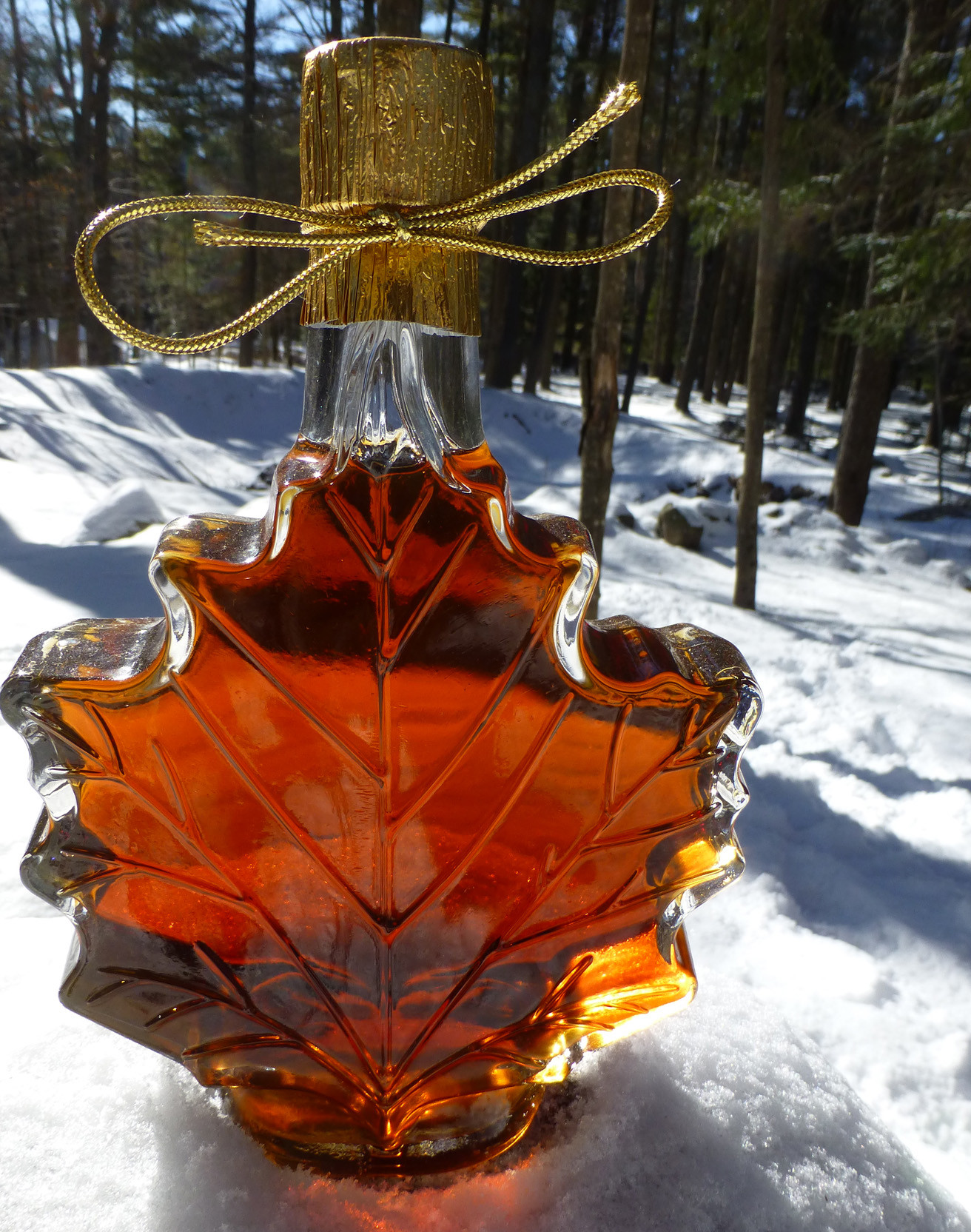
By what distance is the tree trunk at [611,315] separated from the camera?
2219 mm

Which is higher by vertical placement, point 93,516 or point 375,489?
point 375,489

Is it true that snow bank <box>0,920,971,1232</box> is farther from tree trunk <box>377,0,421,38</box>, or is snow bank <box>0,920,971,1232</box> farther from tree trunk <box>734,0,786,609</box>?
tree trunk <box>734,0,786,609</box>

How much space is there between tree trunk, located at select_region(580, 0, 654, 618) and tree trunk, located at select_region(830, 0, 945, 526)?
10.0 feet

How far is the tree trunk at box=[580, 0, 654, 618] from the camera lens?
222 centimetres

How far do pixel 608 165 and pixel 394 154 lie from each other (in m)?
5.39

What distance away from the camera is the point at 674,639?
0.74m

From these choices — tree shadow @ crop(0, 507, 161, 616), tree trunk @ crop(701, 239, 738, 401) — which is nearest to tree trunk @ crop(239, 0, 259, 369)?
tree trunk @ crop(701, 239, 738, 401)

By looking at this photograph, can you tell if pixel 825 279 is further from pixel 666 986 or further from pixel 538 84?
pixel 666 986

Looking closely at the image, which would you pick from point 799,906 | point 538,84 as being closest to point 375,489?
point 799,906

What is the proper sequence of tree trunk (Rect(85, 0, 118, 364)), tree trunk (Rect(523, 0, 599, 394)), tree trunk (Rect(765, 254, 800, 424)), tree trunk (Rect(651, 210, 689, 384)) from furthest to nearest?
tree trunk (Rect(651, 210, 689, 384))
tree trunk (Rect(765, 254, 800, 424))
tree trunk (Rect(523, 0, 599, 394))
tree trunk (Rect(85, 0, 118, 364))

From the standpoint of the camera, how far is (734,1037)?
2.73ft

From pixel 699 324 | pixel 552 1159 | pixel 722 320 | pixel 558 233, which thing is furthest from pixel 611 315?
pixel 722 320

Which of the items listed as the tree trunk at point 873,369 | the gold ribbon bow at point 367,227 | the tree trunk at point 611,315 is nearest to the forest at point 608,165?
the tree trunk at point 873,369

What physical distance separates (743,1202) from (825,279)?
12.5 meters
